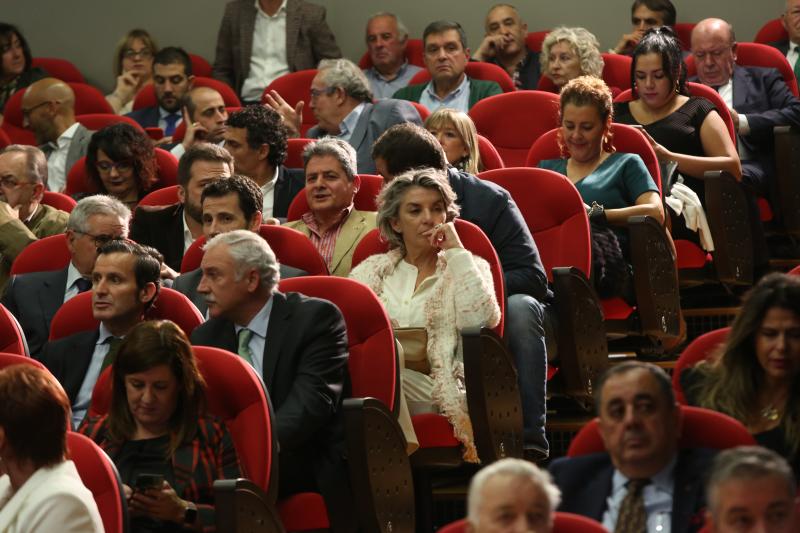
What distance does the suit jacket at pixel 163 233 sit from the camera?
4.50m

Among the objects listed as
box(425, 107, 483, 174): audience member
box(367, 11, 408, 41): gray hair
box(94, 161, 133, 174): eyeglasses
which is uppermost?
box(367, 11, 408, 41): gray hair

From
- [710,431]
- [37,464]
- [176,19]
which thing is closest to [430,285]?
[710,431]

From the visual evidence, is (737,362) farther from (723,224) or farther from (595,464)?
(723,224)

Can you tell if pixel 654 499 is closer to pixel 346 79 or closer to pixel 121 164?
pixel 121 164

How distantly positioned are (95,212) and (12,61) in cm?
309

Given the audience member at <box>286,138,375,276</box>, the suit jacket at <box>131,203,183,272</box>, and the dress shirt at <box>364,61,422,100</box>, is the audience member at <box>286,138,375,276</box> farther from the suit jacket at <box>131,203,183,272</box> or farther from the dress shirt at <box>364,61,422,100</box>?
the dress shirt at <box>364,61,422,100</box>

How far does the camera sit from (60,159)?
19.3 ft

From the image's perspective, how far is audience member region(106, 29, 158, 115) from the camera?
6.95m

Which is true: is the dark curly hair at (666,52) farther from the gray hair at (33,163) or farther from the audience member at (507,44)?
the gray hair at (33,163)

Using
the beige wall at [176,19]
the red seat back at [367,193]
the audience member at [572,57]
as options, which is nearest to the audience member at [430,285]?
the red seat back at [367,193]

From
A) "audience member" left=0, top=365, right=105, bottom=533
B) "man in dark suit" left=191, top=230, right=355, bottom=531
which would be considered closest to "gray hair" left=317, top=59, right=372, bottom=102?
"man in dark suit" left=191, top=230, right=355, bottom=531

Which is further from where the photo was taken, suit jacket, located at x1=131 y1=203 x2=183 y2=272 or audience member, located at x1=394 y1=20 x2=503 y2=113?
audience member, located at x1=394 y1=20 x2=503 y2=113

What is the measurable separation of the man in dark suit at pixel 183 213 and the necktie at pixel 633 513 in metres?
2.16

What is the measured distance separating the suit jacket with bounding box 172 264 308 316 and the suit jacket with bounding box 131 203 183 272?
660 millimetres
